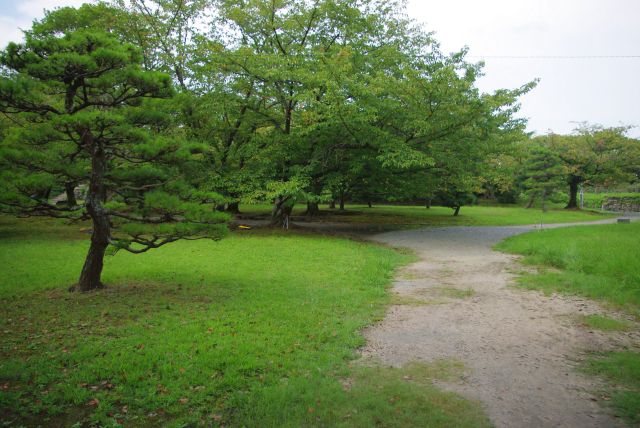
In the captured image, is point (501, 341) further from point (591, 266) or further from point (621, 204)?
point (621, 204)

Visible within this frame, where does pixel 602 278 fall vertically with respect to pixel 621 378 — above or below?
above

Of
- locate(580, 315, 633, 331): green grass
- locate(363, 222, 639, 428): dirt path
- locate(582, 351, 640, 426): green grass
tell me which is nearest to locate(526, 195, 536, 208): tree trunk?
locate(363, 222, 639, 428): dirt path

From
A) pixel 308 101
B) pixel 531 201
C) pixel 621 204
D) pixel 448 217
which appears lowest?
pixel 448 217

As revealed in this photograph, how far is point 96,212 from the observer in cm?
619

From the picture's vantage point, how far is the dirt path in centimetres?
335

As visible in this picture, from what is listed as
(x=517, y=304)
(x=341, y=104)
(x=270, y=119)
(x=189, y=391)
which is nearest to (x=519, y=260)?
(x=517, y=304)

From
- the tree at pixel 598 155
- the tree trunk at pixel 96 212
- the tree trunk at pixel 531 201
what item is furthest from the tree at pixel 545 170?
the tree trunk at pixel 96 212

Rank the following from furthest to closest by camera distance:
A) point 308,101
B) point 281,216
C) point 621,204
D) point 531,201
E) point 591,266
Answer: point 531,201 → point 621,204 → point 281,216 → point 308,101 → point 591,266

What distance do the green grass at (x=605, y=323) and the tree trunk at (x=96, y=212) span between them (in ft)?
23.7

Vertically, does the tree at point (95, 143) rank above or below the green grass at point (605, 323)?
above

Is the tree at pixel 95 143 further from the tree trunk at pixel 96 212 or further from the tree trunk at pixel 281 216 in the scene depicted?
the tree trunk at pixel 281 216

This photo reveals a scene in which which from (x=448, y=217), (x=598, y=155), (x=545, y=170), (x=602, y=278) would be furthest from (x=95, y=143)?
(x=598, y=155)

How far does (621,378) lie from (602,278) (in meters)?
4.24

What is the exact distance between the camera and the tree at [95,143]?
546cm
